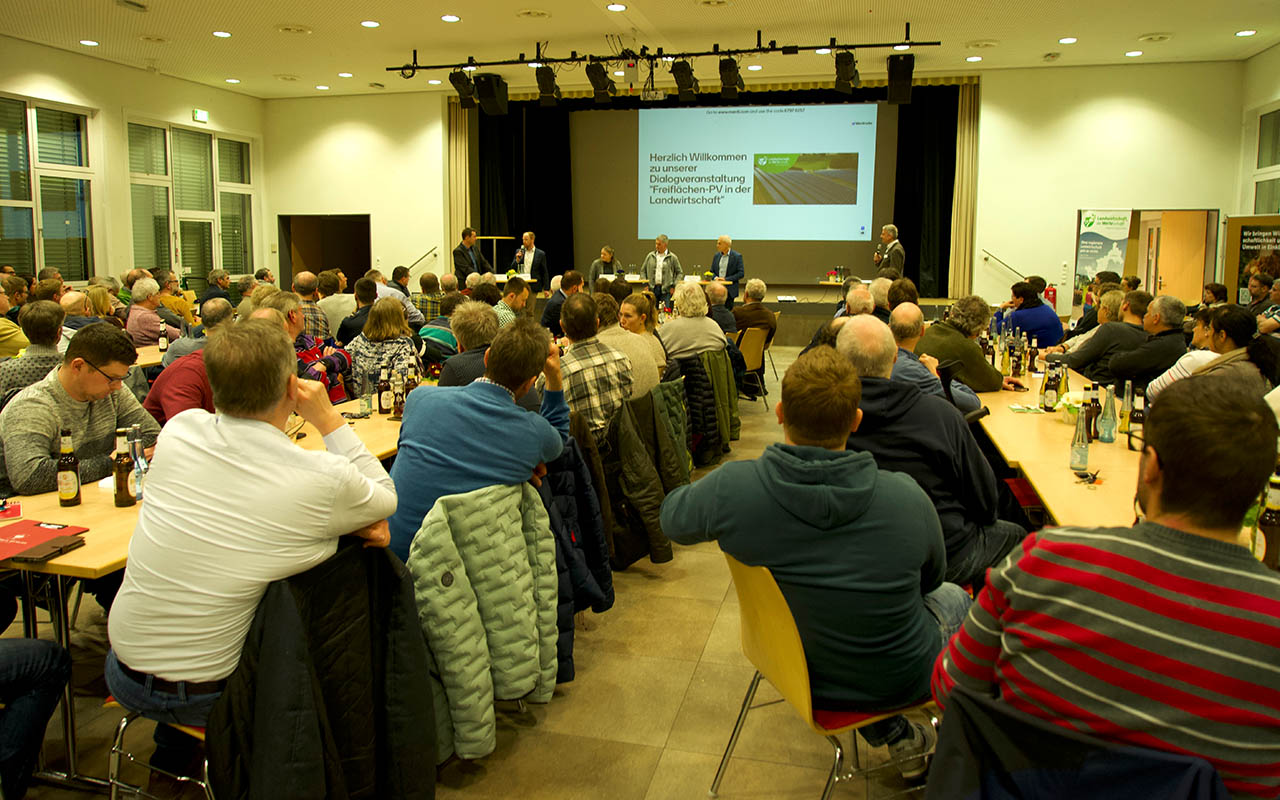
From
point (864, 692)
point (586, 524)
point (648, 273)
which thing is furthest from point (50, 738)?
point (648, 273)

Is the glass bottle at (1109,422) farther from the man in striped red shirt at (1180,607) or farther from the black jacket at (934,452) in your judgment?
the man in striped red shirt at (1180,607)

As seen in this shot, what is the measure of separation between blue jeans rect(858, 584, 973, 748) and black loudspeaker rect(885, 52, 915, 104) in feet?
31.9

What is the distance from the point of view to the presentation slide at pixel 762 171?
43.5 ft

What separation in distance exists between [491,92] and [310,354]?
786cm

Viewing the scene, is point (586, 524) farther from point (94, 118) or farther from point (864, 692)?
point (94, 118)

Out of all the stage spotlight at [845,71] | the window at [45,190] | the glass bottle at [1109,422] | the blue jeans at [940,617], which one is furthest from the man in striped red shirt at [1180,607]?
the window at [45,190]

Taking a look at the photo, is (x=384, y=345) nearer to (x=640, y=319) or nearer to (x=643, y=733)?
(x=640, y=319)

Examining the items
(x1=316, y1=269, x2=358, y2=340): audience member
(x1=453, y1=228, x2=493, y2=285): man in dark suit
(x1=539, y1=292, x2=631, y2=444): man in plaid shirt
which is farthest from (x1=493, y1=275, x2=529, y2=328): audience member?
(x1=453, y1=228, x2=493, y2=285): man in dark suit

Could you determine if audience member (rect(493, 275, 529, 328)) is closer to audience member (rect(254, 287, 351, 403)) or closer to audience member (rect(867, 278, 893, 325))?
audience member (rect(254, 287, 351, 403))

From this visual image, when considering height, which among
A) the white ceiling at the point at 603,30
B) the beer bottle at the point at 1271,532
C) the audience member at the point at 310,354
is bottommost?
the beer bottle at the point at 1271,532

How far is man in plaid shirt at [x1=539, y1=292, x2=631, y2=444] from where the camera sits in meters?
4.18

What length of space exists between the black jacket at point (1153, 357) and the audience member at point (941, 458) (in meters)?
3.03

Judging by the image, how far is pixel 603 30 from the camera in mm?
10375

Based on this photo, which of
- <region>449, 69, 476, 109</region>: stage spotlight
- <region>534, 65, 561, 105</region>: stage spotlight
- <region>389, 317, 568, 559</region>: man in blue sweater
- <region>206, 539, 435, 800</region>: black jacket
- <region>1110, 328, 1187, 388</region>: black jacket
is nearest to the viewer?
<region>206, 539, 435, 800</region>: black jacket
